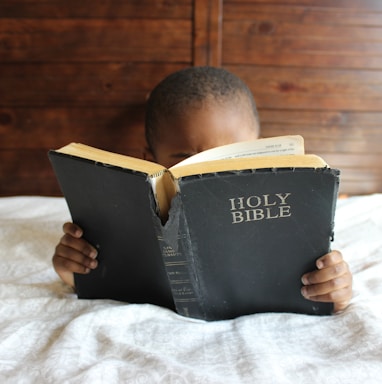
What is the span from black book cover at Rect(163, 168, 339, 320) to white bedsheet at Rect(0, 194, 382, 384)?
0.03 meters

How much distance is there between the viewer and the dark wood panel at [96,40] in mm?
1275

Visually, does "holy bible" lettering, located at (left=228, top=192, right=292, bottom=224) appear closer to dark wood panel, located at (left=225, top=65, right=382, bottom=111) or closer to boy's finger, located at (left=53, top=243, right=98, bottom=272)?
boy's finger, located at (left=53, top=243, right=98, bottom=272)

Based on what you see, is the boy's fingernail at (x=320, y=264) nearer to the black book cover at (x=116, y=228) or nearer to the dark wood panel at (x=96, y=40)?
the black book cover at (x=116, y=228)

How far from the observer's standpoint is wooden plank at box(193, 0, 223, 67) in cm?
126

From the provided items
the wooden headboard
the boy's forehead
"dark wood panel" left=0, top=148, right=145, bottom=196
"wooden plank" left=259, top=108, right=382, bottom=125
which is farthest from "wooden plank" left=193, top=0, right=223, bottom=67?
the boy's forehead

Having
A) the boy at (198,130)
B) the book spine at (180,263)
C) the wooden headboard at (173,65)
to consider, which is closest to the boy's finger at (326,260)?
the boy at (198,130)

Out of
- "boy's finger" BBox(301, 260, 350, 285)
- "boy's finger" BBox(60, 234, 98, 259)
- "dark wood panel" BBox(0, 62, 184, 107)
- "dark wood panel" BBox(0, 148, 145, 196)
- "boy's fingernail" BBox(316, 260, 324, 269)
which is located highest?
"dark wood panel" BBox(0, 62, 184, 107)

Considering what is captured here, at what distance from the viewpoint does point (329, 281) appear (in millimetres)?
568

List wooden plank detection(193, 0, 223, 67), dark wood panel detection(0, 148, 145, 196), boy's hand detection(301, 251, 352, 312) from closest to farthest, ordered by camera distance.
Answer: boy's hand detection(301, 251, 352, 312) < wooden plank detection(193, 0, 223, 67) < dark wood panel detection(0, 148, 145, 196)

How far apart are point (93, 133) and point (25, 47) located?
12.2 inches

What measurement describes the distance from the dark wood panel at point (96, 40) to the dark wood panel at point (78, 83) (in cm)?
3

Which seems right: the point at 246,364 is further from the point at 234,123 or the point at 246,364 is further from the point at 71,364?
the point at 234,123

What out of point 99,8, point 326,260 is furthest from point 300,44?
point 326,260

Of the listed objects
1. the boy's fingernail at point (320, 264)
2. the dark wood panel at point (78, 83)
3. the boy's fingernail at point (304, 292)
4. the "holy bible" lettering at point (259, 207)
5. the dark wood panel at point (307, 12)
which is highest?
the dark wood panel at point (307, 12)
